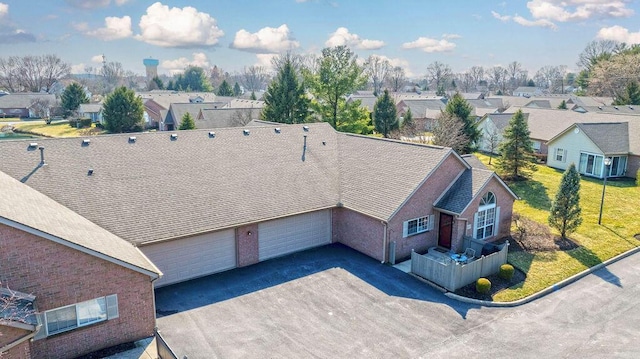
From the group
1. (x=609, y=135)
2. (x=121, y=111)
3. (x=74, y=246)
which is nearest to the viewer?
(x=74, y=246)

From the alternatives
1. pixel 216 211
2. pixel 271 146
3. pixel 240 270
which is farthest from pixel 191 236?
pixel 271 146

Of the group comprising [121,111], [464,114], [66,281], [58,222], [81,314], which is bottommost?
[81,314]

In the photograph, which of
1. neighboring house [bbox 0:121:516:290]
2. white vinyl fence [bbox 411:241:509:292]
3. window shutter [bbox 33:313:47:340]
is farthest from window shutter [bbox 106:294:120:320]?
white vinyl fence [bbox 411:241:509:292]

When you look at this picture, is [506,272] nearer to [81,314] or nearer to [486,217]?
[486,217]

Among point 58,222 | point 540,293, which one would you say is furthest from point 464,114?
point 58,222

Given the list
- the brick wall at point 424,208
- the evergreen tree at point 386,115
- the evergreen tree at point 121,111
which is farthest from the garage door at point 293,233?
the evergreen tree at point 121,111

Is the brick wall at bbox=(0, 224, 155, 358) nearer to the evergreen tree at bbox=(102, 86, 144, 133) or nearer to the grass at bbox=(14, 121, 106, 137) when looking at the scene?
the evergreen tree at bbox=(102, 86, 144, 133)
